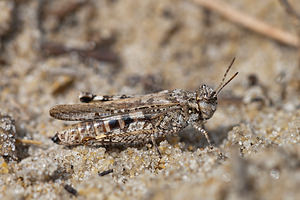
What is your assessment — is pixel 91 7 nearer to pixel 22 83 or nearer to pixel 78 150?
pixel 22 83

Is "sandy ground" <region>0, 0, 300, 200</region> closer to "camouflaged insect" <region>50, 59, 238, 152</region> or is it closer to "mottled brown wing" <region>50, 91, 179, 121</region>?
"camouflaged insect" <region>50, 59, 238, 152</region>

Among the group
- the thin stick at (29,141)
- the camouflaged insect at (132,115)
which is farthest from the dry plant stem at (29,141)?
the camouflaged insect at (132,115)

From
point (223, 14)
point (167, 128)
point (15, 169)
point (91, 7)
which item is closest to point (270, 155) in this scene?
point (167, 128)

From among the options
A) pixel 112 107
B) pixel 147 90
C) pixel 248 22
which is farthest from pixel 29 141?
pixel 248 22

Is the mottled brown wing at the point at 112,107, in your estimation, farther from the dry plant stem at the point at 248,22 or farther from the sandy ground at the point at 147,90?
the dry plant stem at the point at 248,22

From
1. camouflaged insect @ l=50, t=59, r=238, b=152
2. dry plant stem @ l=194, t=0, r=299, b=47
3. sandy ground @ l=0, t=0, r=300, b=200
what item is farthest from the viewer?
dry plant stem @ l=194, t=0, r=299, b=47

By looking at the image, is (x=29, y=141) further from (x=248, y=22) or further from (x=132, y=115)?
(x=248, y=22)

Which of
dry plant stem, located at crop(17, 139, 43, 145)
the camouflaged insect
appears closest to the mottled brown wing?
the camouflaged insect
